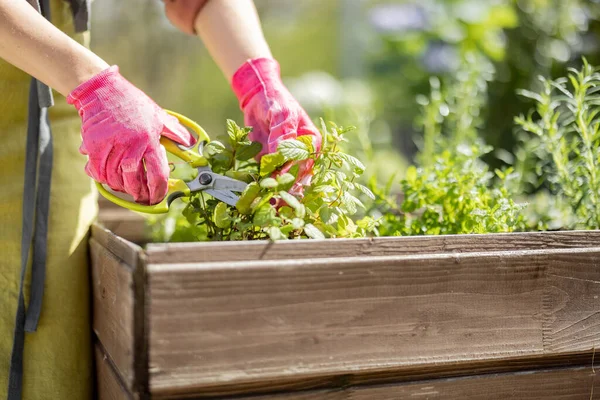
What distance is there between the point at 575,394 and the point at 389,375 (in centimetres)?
37

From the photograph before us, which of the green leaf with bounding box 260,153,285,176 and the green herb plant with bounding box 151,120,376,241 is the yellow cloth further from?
the green leaf with bounding box 260,153,285,176

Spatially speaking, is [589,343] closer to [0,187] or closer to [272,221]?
[272,221]

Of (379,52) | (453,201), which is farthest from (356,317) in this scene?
(379,52)

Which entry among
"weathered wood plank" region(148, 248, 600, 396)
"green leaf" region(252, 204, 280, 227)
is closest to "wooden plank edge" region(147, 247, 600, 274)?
"weathered wood plank" region(148, 248, 600, 396)

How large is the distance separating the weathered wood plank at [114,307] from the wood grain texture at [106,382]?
0.03 metres

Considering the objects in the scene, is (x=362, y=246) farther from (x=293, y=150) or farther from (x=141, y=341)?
(x=141, y=341)

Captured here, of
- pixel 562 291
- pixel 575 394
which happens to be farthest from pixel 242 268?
pixel 575 394

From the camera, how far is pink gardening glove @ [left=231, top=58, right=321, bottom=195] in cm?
121

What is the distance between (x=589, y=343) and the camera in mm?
1081

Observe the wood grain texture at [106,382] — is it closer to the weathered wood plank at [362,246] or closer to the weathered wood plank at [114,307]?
the weathered wood plank at [114,307]

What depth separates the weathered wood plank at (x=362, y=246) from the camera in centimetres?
84

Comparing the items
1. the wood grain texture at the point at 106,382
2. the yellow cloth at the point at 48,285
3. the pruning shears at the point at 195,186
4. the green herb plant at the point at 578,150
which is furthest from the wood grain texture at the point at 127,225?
the green herb plant at the point at 578,150

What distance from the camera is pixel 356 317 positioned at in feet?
2.97

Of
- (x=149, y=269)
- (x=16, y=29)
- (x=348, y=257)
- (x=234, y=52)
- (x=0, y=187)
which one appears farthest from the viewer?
(x=234, y=52)
